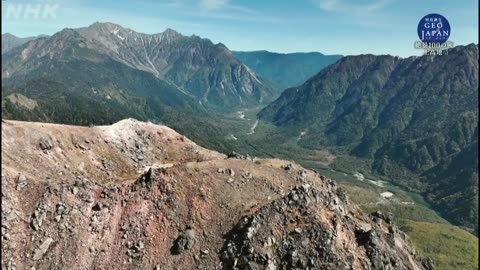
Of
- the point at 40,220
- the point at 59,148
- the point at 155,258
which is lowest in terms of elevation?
the point at 155,258

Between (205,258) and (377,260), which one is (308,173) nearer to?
(377,260)

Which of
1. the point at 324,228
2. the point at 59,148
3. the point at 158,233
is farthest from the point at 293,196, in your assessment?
the point at 59,148

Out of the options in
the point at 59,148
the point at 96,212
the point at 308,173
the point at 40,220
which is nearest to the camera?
the point at 40,220

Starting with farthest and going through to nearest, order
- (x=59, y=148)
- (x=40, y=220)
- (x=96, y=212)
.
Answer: (x=59, y=148) < (x=96, y=212) < (x=40, y=220)

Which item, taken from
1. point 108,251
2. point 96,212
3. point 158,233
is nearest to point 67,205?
point 96,212

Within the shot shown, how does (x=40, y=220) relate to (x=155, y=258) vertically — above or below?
above

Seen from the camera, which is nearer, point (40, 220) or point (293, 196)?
point (40, 220)
